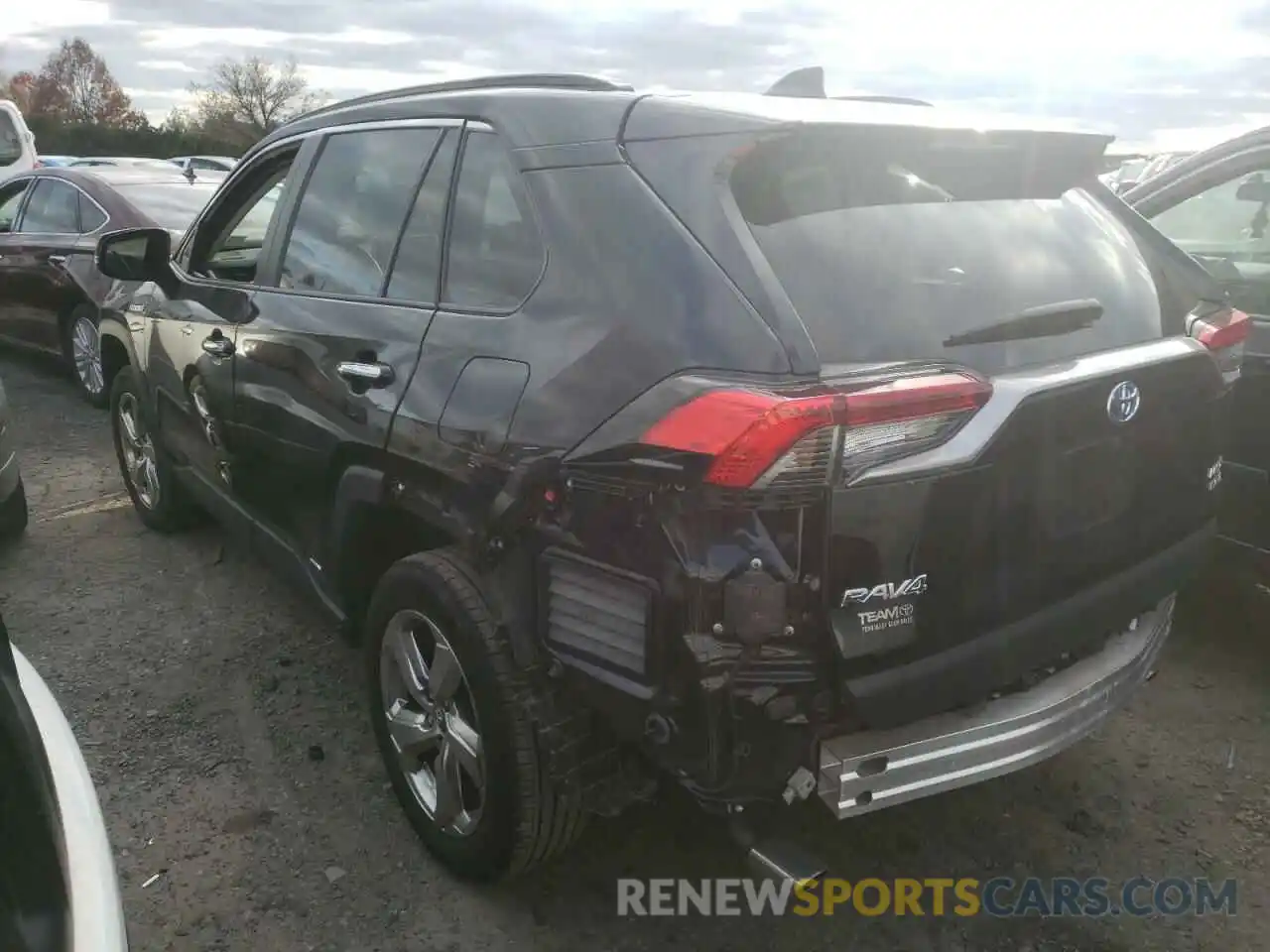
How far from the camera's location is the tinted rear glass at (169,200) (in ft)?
22.2

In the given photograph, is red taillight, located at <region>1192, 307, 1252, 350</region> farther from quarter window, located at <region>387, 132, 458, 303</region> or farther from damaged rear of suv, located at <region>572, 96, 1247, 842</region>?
quarter window, located at <region>387, 132, 458, 303</region>

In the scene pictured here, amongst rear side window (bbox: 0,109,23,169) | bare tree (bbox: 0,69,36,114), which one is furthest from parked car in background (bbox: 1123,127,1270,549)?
bare tree (bbox: 0,69,36,114)

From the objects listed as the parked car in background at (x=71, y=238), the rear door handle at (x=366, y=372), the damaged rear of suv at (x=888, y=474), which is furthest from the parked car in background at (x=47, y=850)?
the parked car in background at (x=71, y=238)

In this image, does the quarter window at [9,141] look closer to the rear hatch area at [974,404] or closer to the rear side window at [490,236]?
the rear side window at [490,236]

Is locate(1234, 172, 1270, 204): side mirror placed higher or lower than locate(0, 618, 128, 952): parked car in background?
higher

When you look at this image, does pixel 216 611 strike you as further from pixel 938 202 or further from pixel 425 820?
pixel 938 202

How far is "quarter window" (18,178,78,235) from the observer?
729 cm

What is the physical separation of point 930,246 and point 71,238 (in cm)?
673

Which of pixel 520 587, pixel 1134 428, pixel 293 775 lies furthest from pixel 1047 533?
pixel 293 775

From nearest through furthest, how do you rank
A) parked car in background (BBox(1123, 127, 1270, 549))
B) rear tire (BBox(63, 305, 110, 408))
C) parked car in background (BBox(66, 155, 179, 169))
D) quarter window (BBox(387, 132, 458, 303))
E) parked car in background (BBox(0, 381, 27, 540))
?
quarter window (BBox(387, 132, 458, 303))
parked car in background (BBox(1123, 127, 1270, 549))
parked car in background (BBox(0, 381, 27, 540))
rear tire (BBox(63, 305, 110, 408))
parked car in background (BBox(66, 155, 179, 169))

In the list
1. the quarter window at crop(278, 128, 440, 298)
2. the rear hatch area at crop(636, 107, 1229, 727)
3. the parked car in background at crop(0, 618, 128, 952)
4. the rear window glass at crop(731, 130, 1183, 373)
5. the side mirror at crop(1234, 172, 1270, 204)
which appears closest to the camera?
the parked car in background at crop(0, 618, 128, 952)

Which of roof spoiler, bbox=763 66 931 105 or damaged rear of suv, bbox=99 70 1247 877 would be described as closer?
damaged rear of suv, bbox=99 70 1247 877

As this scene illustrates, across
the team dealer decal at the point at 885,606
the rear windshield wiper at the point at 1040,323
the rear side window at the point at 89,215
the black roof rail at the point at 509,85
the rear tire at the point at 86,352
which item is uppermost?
the black roof rail at the point at 509,85

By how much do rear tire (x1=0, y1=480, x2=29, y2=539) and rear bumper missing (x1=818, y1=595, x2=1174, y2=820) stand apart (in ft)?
14.1
